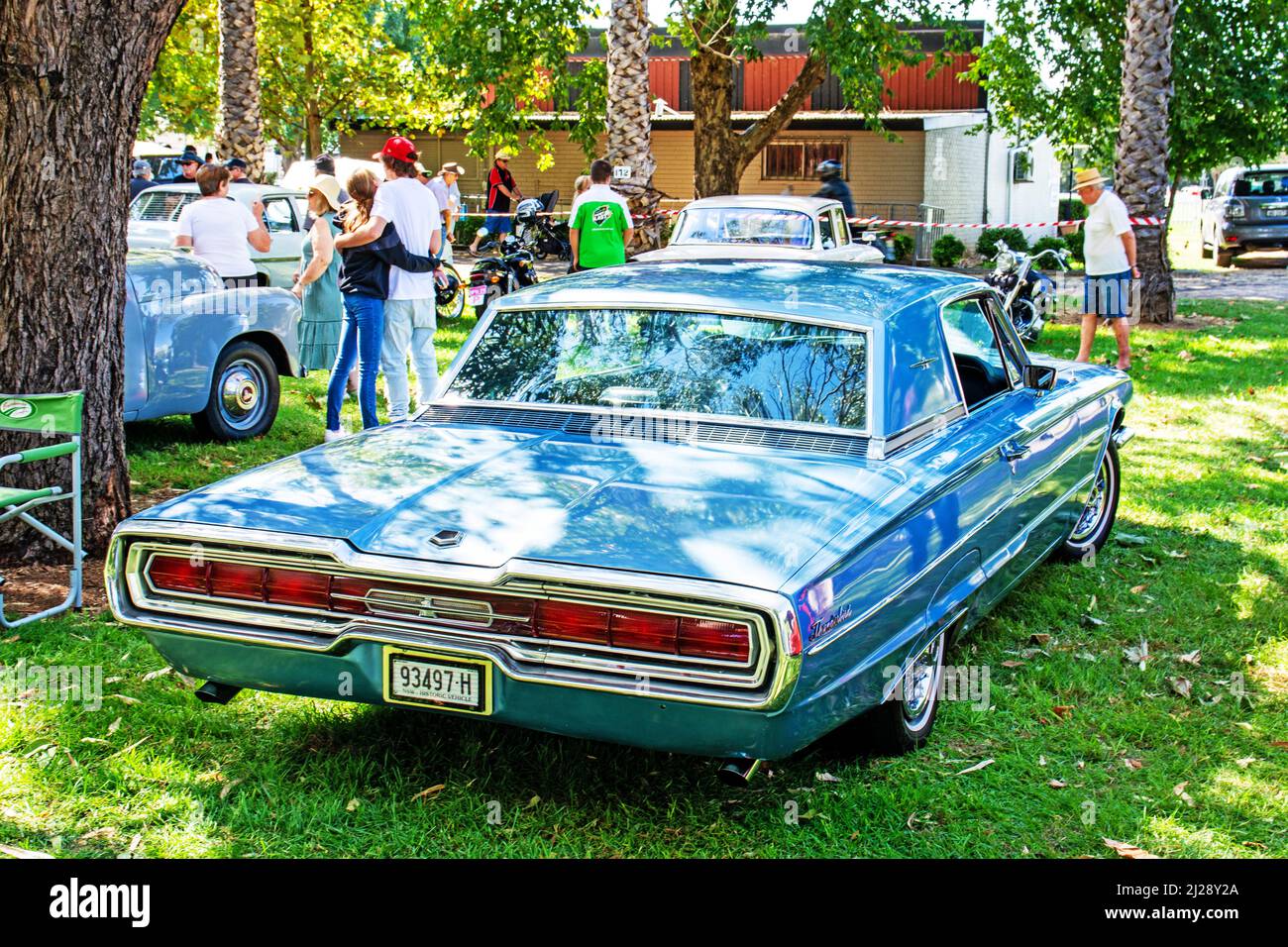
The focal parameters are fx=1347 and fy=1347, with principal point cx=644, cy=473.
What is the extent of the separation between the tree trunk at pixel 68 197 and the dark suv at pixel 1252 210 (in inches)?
989

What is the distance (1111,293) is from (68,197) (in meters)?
9.05

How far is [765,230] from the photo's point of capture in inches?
522

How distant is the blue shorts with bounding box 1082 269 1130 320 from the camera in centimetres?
1201

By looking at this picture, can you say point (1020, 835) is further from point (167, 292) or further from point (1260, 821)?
point (167, 292)

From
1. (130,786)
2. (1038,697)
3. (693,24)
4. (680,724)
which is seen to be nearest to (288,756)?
(130,786)

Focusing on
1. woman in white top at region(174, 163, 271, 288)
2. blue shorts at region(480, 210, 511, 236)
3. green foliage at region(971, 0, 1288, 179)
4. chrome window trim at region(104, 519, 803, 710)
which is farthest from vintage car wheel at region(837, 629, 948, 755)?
green foliage at region(971, 0, 1288, 179)

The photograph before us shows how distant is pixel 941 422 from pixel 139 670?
311 cm

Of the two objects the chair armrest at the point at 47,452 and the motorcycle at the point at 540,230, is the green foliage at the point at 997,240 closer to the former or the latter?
the motorcycle at the point at 540,230

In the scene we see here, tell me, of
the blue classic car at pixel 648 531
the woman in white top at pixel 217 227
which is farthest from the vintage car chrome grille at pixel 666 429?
the woman in white top at pixel 217 227

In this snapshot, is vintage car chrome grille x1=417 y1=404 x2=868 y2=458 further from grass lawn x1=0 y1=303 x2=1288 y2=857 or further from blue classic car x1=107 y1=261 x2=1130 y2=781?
grass lawn x1=0 y1=303 x2=1288 y2=857

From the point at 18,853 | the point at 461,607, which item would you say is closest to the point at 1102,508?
the point at 461,607

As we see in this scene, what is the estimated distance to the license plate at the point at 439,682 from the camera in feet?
11.9

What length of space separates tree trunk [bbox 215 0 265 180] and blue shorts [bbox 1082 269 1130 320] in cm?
998

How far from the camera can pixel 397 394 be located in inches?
340
